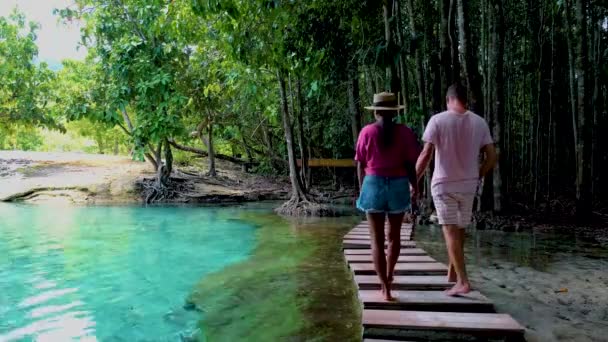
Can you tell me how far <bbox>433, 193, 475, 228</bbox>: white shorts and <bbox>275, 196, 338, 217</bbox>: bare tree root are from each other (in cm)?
778

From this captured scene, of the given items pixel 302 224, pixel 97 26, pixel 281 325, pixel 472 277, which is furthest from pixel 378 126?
pixel 97 26

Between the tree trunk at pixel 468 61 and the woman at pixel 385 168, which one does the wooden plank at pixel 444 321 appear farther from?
the tree trunk at pixel 468 61

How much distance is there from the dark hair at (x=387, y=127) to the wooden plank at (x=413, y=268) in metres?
1.59

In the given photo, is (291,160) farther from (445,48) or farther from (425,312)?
(425,312)

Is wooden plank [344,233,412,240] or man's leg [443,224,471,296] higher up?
man's leg [443,224,471,296]

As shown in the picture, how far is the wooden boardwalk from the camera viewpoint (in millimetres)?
2934

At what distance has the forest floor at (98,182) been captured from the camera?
592 inches

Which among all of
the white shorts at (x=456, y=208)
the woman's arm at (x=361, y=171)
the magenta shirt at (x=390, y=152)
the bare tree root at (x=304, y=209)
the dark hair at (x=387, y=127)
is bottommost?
the bare tree root at (x=304, y=209)

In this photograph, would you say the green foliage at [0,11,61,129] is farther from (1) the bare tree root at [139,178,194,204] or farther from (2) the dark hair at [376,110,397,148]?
(2) the dark hair at [376,110,397,148]

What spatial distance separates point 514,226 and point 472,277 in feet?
12.5

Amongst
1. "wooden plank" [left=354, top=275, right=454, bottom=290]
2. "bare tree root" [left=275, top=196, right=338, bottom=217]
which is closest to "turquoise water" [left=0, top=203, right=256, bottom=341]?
"bare tree root" [left=275, top=196, right=338, bottom=217]

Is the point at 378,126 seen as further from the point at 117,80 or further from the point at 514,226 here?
the point at 117,80

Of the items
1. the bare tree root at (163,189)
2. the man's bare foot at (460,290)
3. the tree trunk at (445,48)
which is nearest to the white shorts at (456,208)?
the man's bare foot at (460,290)

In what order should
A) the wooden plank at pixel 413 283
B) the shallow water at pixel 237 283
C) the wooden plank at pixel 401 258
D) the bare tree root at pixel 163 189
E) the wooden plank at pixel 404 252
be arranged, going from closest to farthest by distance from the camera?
the shallow water at pixel 237 283 → the wooden plank at pixel 413 283 → the wooden plank at pixel 401 258 → the wooden plank at pixel 404 252 → the bare tree root at pixel 163 189
